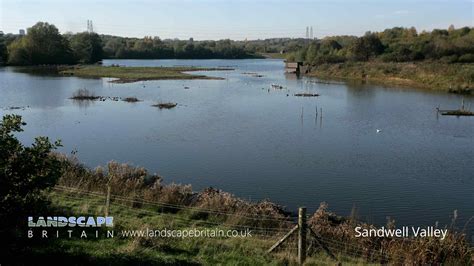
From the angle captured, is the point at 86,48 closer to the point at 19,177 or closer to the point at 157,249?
the point at 157,249

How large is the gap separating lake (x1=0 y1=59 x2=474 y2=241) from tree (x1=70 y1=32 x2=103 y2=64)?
58.9 m

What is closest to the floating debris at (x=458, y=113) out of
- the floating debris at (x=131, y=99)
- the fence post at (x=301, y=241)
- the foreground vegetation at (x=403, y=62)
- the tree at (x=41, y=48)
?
the foreground vegetation at (x=403, y=62)

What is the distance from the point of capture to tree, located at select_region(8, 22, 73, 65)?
9550 centimetres

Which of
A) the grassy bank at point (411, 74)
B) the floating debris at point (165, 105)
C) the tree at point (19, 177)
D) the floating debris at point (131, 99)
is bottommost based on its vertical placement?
the floating debris at point (165, 105)

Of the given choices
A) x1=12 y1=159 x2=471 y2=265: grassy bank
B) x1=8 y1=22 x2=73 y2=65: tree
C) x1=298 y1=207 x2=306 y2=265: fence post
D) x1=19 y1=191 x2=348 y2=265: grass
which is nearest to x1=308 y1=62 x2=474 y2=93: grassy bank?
x1=12 y1=159 x2=471 y2=265: grassy bank

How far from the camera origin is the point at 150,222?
34.8ft

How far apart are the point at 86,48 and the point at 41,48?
1012 centimetres

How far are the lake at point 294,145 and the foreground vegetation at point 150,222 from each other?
3148 mm

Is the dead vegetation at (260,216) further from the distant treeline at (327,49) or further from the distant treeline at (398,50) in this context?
the distant treeline at (327,49)

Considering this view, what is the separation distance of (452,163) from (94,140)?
18389mm

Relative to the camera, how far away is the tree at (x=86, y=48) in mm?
104438

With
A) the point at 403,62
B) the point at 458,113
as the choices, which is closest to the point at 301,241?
the point at 458,113

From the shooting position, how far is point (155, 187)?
14.0 metres

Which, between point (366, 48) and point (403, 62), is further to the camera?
point (366, 48)
